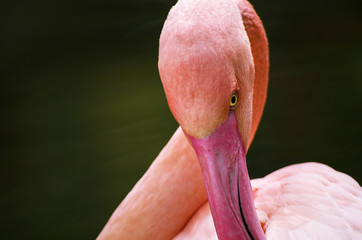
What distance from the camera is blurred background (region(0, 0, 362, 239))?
6.62 ft

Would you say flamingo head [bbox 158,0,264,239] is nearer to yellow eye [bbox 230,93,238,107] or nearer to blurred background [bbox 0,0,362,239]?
yellow eye [bbox 230,93,238,107]

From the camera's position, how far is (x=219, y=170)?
30.0 inches

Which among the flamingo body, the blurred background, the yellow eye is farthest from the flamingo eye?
the blurred background

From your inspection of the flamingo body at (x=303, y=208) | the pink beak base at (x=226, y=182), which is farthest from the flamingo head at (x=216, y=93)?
the flamingo body at (x=303, y=208)

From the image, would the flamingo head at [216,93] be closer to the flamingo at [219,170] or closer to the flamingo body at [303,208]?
the flamingo at [219,170]

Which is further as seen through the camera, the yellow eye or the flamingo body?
the flamingo body

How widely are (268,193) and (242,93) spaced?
414 mm

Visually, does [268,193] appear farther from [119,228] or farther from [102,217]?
[102,217]

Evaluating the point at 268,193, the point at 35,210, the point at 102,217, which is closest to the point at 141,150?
the point at 102,217

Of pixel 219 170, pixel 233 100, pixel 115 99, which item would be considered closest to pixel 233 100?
pixel 233 100

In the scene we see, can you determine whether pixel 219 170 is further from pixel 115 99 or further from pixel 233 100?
pixel 115 99

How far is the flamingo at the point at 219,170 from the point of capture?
0.69 metres

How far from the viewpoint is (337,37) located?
7.64ft

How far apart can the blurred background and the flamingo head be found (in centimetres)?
129
